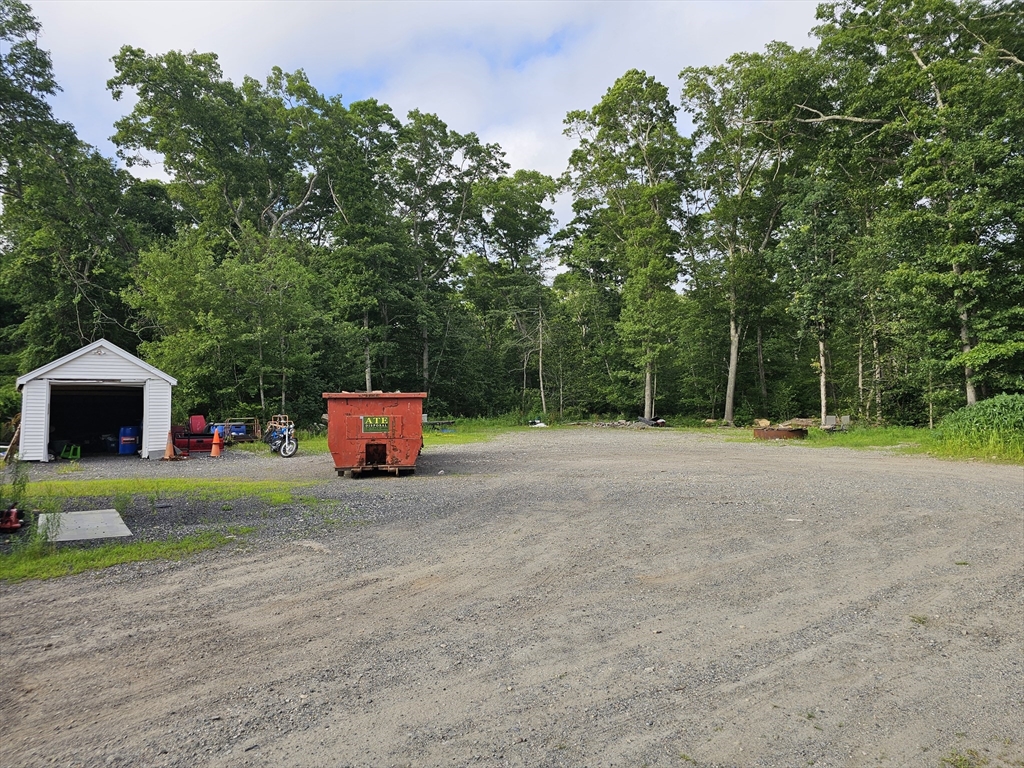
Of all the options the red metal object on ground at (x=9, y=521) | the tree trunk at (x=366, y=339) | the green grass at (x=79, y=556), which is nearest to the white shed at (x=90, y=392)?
Result: the red metal object on ground at (x=9, y=521)

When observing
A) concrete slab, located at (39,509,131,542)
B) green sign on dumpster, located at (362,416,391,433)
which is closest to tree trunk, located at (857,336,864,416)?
green sign on dumpster, located at (362,416,391,433)

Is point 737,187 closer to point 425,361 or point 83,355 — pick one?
point 425,361

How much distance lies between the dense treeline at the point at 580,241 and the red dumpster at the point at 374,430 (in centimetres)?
1052

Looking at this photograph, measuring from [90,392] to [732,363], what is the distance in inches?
1036

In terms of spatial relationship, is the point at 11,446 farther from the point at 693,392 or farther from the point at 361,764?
the point at 693,392

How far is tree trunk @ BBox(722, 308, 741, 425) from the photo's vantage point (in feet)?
94.6

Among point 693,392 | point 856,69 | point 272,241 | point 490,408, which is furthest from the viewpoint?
point 490,408

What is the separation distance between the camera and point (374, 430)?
452 inches

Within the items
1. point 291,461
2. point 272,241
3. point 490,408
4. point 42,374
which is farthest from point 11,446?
point 490,408

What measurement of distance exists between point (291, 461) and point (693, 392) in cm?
2278

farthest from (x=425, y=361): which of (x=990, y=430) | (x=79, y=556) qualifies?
(x=79, y=556)

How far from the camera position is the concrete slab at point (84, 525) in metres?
5.91

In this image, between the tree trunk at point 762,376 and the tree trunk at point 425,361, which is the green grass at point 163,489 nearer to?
the tree trunk at point 425,361

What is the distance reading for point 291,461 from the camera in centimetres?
1441
